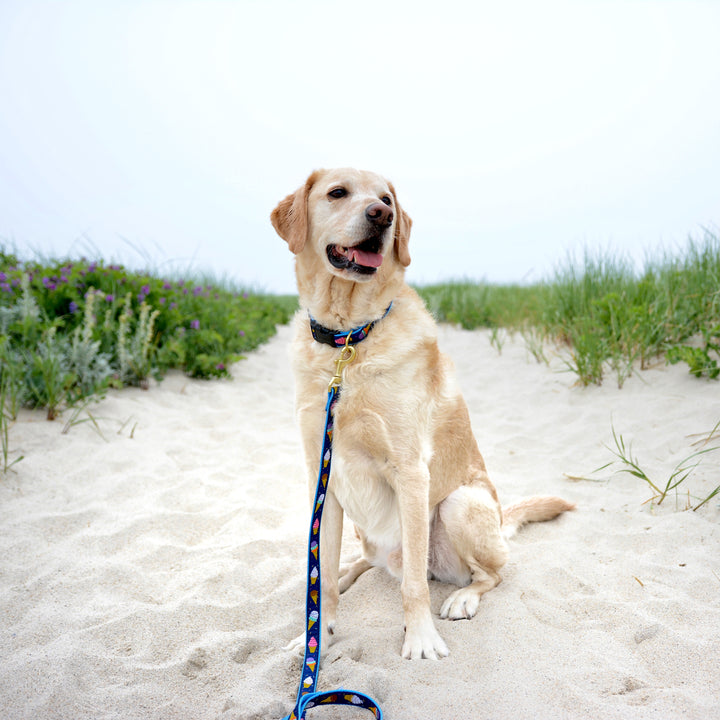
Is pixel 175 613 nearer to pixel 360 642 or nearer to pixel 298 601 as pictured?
pixel 298 601

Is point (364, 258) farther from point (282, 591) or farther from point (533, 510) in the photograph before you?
point (533, 510)

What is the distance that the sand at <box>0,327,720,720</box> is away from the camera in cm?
190

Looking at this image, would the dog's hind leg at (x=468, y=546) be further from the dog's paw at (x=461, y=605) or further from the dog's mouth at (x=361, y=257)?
the dog's mouth at (x=361, y=257)

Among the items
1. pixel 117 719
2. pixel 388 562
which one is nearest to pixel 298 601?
pixel 388 562

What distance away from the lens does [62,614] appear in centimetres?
244

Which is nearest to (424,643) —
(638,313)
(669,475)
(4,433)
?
(669,475)

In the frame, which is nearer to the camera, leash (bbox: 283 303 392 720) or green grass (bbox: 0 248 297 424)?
leash (bbox: 283 303 392 720)

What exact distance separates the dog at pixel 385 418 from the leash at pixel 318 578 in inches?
1.5

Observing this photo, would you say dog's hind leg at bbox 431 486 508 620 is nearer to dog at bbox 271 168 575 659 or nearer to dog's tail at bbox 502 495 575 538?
dog at bbox 271 168 575 659

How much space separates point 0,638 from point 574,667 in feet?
7.74

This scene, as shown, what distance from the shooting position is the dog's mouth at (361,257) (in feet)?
7.46

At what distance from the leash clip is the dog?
0.03 m

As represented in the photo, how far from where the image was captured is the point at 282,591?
8.57 ft

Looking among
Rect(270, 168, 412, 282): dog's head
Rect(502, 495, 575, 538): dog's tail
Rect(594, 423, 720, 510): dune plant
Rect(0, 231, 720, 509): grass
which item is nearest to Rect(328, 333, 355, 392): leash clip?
Rect(270, 168, 412, 282): dog's head
